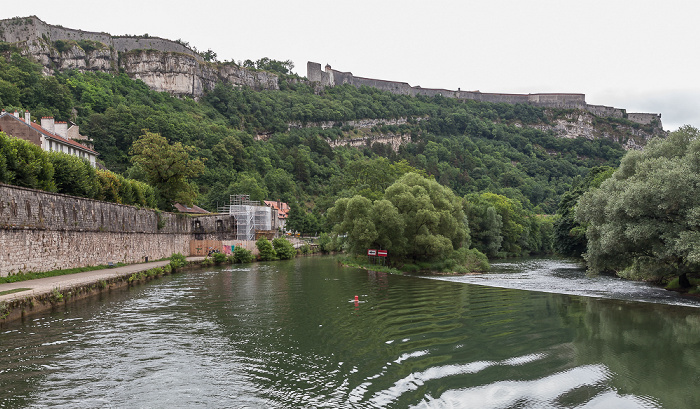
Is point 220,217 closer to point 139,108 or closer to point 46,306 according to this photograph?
point 46,306

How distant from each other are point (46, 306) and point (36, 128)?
3670cm

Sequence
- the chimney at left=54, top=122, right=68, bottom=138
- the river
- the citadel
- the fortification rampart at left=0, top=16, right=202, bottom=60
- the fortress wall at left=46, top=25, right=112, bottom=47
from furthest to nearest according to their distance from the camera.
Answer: the fortress wall at left=46, top=25, right=112, bottom=47 < the citadel < the fortification rampart at left=0, top=16, right=202, bottom=60 < the chimney at left=54, top=122, right=68, bottom=138 < the river

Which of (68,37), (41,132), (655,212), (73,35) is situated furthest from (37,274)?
(73,35)

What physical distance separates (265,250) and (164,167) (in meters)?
14.4

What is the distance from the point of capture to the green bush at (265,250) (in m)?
55.1

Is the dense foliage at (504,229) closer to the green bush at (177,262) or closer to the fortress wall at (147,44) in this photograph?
the green bush at (177,262)

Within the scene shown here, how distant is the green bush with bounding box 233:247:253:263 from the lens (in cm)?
5003

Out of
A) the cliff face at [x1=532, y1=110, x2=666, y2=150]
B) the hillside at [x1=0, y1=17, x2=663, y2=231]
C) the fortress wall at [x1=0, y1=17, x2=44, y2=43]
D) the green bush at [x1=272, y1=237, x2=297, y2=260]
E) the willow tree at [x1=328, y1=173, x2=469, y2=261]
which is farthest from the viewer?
the cliff face at [x1=532, y1=110, x2=666, y2=150]

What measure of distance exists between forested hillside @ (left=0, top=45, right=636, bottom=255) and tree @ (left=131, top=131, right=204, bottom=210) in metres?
1.73

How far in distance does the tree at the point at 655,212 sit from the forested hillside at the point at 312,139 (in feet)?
99.6

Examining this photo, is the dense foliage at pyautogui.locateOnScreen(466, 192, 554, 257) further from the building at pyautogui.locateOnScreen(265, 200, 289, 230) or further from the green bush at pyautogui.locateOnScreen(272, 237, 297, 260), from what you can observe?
the building at pyautogui.locateOnScreen(265, 200, 289, 230)

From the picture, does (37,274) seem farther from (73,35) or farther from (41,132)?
(73,35)

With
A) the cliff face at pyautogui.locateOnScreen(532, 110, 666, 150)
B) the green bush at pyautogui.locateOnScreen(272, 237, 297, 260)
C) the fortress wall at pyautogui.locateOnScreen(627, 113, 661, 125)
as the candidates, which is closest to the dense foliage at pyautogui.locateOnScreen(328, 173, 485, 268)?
the green bush at pyautogui.locateOnScreen(272, 237, 297, 260)

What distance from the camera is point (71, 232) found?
2652cm
